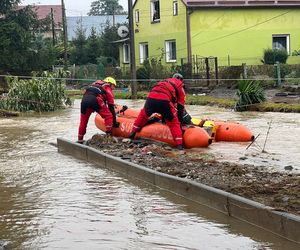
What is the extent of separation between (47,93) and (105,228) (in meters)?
20.3

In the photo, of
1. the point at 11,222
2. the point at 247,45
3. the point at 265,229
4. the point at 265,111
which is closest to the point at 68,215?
the point at 11,222

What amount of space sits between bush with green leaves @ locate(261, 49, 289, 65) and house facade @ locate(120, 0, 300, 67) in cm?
124

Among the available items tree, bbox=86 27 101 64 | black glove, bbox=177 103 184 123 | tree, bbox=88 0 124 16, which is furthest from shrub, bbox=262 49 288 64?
tree, bbox=88 0 124 16

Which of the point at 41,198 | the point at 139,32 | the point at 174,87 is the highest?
the point at 139,32

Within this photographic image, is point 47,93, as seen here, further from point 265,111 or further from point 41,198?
point 41,198

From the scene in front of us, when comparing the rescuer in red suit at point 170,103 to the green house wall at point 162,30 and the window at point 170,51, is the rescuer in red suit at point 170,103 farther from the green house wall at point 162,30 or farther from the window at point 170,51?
the window at point 170,51

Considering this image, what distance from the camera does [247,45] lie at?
37625 millimetres

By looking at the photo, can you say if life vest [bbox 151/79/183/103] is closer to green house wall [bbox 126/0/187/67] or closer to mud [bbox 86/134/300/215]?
mud [bbox 86/134/300/215]

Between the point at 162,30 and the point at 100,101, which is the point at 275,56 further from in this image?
the point at 100,101

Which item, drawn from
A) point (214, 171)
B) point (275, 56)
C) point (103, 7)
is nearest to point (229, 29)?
point (275, 56)

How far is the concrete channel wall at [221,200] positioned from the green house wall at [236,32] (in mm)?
26889

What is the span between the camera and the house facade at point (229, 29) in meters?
36.6

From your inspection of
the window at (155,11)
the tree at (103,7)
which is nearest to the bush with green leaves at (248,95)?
the window at (155,11)

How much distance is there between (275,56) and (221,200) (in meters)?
29.9
